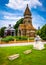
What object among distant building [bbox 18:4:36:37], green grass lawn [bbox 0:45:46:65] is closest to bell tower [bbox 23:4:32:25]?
distant building [bbox 18:4:36:37]

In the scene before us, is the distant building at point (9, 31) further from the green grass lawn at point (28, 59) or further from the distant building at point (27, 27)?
the green grass lawn at point (28, 59)

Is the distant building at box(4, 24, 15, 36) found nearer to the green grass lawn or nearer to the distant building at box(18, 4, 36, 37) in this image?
the distant building at box(18, 4, 36, 37)

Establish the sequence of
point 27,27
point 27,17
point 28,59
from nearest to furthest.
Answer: point 28,59, point 27,27, point 27,17

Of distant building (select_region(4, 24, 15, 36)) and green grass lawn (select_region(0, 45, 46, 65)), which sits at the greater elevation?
distant building (select_region(4, 24, 15, 36))

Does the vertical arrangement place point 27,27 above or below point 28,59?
above

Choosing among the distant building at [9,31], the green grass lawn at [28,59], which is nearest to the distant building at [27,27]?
the distant building at [9,31]

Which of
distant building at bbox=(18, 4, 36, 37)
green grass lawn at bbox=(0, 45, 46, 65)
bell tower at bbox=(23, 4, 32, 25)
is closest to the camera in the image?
green grass lawn at bbox=(0, 45, 46, 65)

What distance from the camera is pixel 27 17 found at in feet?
59.0

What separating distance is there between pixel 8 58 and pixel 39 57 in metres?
1.44

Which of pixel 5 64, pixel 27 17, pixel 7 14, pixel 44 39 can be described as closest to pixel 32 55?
pixel 5 64

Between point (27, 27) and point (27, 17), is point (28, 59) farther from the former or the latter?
point (27, 17)

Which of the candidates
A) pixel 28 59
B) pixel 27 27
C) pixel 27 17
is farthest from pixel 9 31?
pixel 28 59

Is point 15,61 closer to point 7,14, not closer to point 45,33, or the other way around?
point 7,14

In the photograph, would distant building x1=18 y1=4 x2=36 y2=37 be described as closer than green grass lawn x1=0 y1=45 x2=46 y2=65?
No
